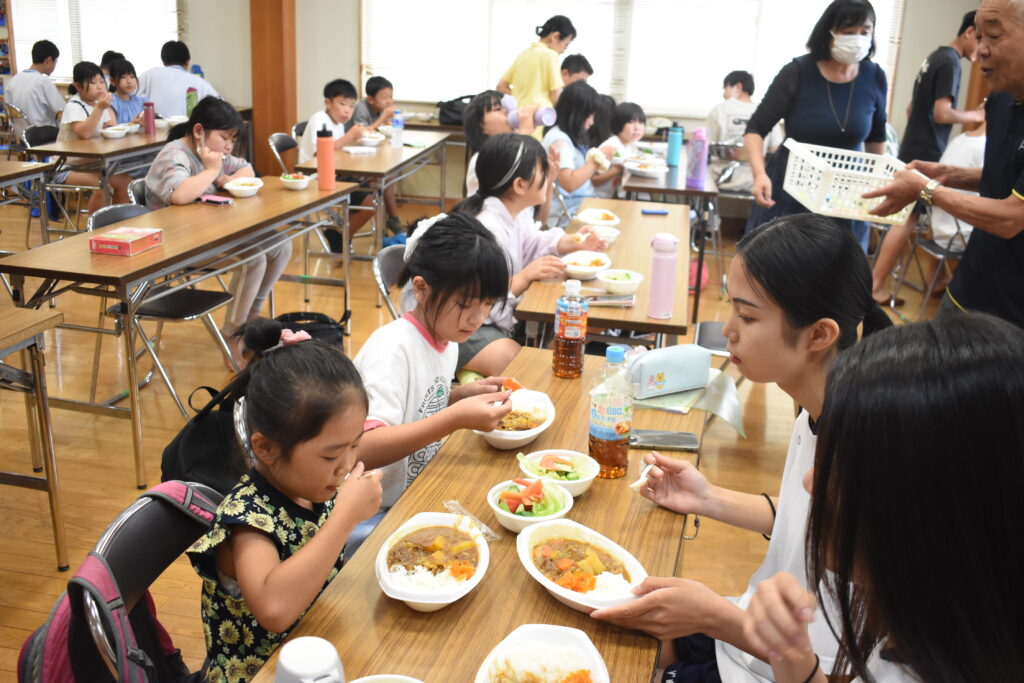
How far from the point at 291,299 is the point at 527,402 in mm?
3499

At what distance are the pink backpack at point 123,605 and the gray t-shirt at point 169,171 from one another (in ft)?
8.98

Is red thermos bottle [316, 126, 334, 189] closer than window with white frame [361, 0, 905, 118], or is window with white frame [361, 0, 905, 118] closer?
red thermos bottle [316, 126, 334, 189]

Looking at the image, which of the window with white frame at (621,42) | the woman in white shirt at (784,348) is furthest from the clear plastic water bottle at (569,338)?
the window with white frame at (621,42)

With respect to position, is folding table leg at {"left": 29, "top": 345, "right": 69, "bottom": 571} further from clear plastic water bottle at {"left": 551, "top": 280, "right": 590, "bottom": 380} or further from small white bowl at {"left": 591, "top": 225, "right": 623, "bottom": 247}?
small white bowl at {"left": 591, "top": 225, "right": 623, "bottom": 247}

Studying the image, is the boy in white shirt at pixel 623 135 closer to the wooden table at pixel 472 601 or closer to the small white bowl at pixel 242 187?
the small white bowl at pixel 242 187

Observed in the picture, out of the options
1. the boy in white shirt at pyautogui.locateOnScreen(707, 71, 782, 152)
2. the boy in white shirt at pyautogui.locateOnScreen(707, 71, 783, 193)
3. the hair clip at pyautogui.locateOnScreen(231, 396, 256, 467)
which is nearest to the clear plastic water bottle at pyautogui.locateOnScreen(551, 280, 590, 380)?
the hair clip at pyautogui.locateOnScreen(231, 396, 256, 467)

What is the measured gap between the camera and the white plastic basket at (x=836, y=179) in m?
2.89

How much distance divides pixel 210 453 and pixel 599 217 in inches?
100

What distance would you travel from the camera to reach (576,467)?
155cm

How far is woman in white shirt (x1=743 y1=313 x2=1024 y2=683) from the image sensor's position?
0.74 meters

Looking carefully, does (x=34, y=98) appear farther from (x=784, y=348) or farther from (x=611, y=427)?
(x=784, y=348)

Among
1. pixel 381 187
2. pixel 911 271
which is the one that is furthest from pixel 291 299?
pixel 911 271

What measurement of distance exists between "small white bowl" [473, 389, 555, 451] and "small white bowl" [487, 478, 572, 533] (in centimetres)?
13

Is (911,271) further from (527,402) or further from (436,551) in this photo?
(436,551)
